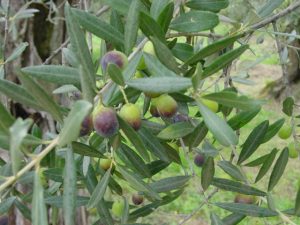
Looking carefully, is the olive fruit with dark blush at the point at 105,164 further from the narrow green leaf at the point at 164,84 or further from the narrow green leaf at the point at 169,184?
the narrow green leaf at the point at 164,84

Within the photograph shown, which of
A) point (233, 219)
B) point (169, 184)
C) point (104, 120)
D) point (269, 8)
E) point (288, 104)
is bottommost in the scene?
point (233, 219)

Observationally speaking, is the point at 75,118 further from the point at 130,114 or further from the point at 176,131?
the point at 176,131

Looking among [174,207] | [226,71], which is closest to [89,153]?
[226,71]

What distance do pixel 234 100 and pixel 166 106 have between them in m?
0.09

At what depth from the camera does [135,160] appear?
2.81 ft

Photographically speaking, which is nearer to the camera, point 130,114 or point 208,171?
point 130,114

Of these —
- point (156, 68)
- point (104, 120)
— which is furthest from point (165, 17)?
point (104, 120)

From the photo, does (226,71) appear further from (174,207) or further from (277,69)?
(277,69)

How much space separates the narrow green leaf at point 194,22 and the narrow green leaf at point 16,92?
30cm

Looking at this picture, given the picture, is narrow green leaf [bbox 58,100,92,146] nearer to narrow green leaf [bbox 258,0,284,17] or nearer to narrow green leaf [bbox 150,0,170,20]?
narrow green leaf [bbox 150,0,170,20]

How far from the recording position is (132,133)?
26.3 inches

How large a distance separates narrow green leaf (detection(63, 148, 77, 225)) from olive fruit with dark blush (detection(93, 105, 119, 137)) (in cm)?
6

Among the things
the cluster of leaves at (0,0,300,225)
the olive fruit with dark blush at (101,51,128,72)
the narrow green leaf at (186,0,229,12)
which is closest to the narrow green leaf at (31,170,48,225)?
the cluster of leaves at (0,0,300,225)

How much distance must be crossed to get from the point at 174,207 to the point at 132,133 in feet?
10.8
